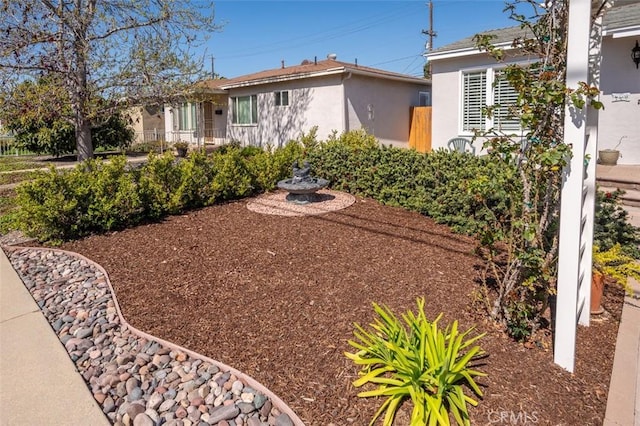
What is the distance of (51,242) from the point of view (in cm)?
582

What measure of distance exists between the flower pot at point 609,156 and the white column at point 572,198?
29.4ft

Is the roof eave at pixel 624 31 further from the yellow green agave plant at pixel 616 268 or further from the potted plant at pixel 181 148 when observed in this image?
the potted plant at pixel 181 148

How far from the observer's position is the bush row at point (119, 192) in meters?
5.78

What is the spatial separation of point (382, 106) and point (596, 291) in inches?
477

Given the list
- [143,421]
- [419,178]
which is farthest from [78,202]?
[419,178]

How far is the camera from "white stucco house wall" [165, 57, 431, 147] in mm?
13703

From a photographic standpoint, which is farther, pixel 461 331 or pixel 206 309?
pixel 206 309

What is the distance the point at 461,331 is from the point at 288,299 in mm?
1534

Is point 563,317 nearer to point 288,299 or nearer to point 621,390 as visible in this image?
point 621,390

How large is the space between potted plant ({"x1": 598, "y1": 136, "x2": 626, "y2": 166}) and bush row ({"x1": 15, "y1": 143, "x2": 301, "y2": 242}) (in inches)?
324

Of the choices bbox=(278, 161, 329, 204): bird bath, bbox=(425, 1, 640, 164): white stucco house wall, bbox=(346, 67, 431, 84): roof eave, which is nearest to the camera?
bbox=(278, 161, 329, 204): bird bath

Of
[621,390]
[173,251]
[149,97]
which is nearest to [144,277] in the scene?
[173,251]

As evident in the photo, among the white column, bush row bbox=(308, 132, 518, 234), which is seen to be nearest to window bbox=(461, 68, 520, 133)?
bush row bbox=(308, 132, 518, 234)

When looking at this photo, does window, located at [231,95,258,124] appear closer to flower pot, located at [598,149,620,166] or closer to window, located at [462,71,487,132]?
window, located at [462,71,487,132]
